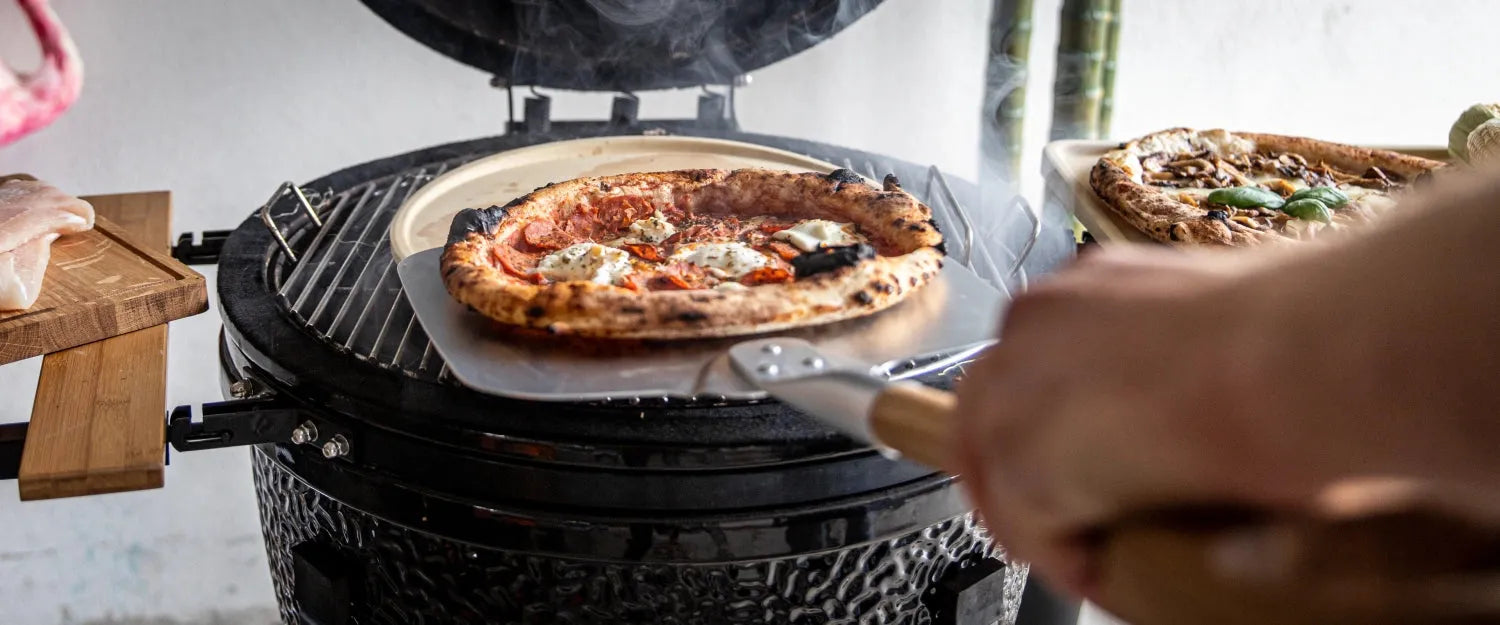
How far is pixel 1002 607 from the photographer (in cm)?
191

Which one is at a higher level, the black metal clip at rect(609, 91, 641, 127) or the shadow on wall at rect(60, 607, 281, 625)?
the black metal clip at rect(609, 91, 641, 127)

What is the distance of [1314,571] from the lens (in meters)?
0.61

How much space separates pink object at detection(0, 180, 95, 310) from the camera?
1913 mm

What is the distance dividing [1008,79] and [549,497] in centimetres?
320

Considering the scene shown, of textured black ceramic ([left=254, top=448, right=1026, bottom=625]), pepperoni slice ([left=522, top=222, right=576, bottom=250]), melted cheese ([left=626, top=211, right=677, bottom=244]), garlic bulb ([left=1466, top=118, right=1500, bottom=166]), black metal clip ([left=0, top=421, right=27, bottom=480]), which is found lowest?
textured black ceramic ([left=254, top=448, right=1026, bottom=625])

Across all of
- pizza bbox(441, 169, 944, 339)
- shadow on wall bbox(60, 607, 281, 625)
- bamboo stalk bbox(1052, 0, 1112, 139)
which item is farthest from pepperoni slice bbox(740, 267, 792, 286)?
shadow on wall bbox(60, 607, 281, 625)

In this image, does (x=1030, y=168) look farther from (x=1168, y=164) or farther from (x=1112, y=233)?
(x=1112, y=233)

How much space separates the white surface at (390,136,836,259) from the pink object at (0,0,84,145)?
109 centimetres

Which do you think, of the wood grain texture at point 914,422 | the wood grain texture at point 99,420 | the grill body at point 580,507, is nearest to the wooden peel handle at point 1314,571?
the wood grain texture at point 914,422

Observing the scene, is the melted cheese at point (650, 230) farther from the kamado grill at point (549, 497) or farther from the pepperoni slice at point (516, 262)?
the kamado grill at point (549, 497)

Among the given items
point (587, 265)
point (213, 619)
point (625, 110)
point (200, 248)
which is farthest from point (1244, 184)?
point (213, 619)

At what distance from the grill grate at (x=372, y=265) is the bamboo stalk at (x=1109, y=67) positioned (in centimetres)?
183

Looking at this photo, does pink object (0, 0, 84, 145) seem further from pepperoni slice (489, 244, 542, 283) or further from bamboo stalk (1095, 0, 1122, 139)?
bamboo stalk (1095, 0, 1122, 139)

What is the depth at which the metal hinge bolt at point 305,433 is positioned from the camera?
171 cm
